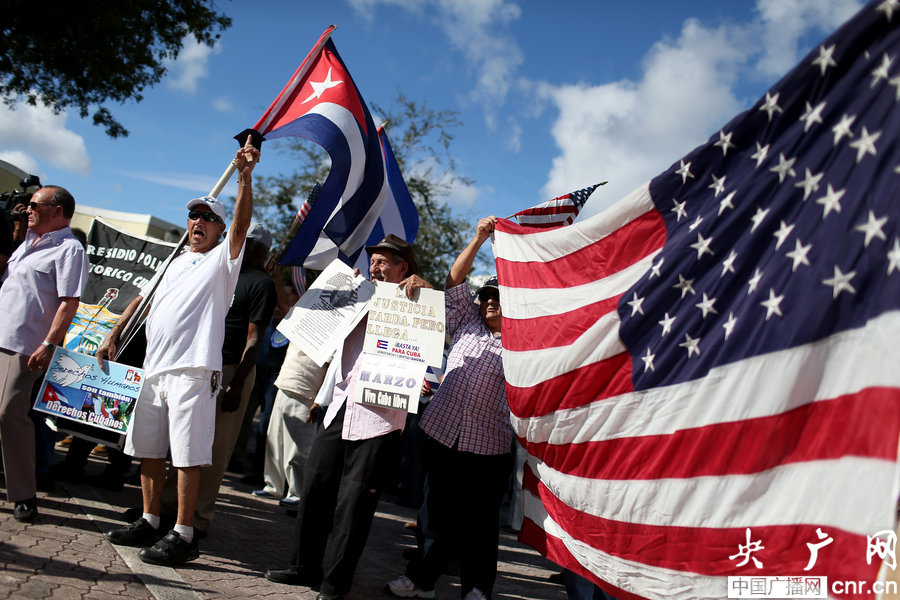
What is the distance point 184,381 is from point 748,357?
332 centimetres

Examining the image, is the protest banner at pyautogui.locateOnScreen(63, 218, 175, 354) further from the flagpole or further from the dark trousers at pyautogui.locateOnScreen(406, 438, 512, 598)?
the dark trousers at pyautogui.locateOnScreen(406, 438, 512, 598)

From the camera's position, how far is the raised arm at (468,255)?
185 inches

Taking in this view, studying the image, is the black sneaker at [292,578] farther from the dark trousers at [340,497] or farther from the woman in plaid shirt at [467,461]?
the woman in plaid shirt at [467,461]

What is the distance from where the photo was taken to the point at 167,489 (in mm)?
4945

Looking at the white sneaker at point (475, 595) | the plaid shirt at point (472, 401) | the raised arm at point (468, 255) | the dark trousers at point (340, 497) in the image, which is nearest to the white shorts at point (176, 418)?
the dark trousers at point (340, 497)

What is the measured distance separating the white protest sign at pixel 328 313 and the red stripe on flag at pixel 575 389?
1.16 meters

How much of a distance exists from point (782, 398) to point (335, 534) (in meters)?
2.70

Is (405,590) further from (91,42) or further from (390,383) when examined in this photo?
(91,42)

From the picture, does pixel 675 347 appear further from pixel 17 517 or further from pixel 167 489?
pixel 17 517

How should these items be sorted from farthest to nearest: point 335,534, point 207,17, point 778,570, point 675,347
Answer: point 207,17
point 335,534
point 675,347
point 778,570

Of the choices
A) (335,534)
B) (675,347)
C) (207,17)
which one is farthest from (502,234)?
(207,17)

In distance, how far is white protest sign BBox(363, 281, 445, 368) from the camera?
4312 millimetres

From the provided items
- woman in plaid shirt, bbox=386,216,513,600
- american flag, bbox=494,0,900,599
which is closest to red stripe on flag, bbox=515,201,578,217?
woman in plaid shirt, bbox=386,216,513,600

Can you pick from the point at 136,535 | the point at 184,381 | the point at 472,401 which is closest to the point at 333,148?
the point at 184,381
